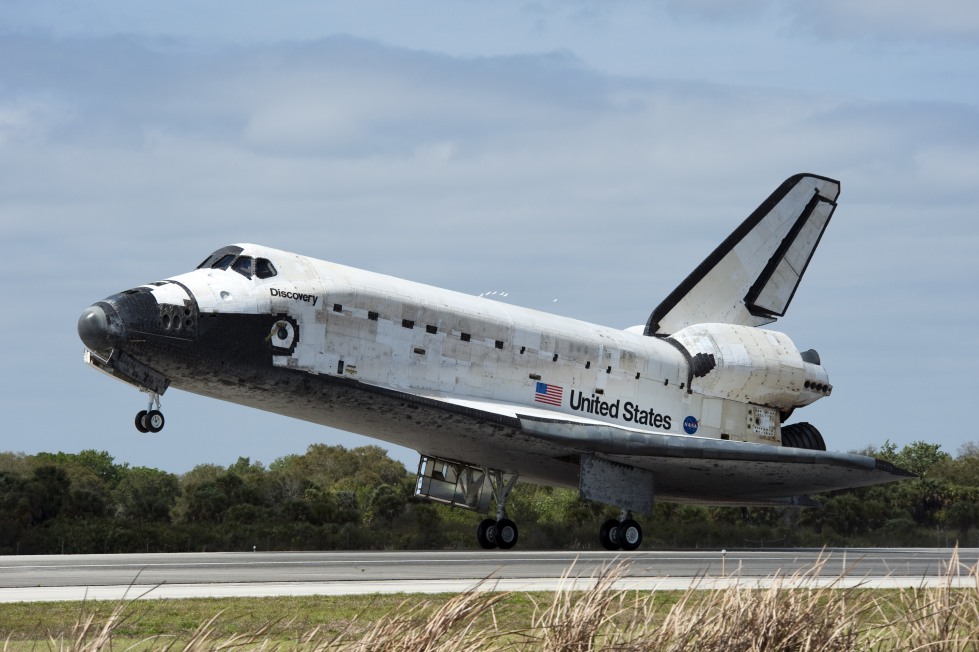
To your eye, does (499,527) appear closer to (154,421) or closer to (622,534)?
(622,534)

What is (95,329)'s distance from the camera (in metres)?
14.8

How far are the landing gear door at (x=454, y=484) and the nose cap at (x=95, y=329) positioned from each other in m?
6.24

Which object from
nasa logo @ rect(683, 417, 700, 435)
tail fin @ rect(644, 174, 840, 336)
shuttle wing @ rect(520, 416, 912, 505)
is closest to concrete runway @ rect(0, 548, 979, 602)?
shuttle wing @ rect(520, 416, 912, 505)

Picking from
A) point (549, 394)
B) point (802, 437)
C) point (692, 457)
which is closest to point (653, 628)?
point (549, 394)

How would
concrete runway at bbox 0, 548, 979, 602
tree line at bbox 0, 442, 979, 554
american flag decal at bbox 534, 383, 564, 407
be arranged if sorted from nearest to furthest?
1. concrete runway at bbox 0, 548, 979, 602
2. american flag decal at bbox 534, 383, 564, 407
3. tree line at bbox 0, 442, 979, 554

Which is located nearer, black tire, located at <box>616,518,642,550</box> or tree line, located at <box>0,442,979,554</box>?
black tire, located at <box>616,518,642,550</box>

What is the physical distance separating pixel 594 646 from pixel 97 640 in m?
2.56

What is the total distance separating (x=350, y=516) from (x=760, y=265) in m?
10.8

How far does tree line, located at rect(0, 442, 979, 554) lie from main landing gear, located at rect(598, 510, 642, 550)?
5.23 metres

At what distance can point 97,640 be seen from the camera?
5.36m

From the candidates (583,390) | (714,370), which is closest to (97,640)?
(583,390)

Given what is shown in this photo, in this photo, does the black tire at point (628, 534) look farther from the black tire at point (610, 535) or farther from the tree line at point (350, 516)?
the tree line at point (350, 516)

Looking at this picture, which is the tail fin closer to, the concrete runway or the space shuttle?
the space shuttle

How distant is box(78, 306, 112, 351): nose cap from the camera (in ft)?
48.5
